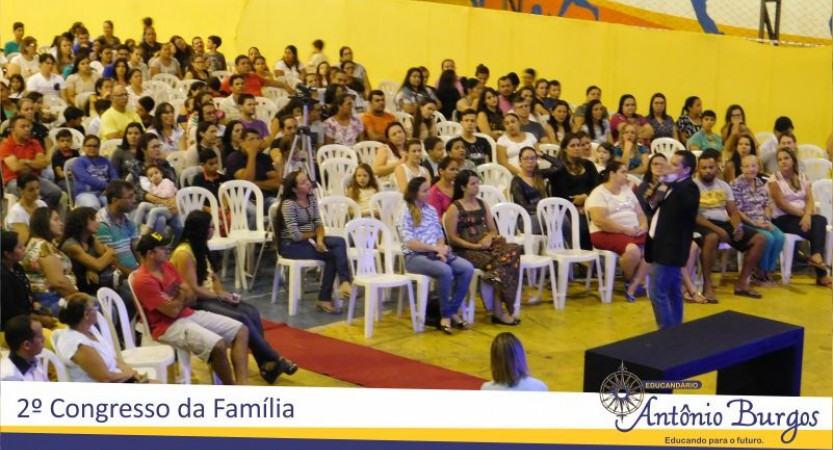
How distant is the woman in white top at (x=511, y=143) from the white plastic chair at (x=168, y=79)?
4.03 meters

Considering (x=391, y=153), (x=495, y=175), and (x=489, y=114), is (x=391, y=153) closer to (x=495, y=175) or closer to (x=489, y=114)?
(x=495, y=175)

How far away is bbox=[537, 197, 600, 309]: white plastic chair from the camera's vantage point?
26.4 feet

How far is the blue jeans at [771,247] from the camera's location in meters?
8.66

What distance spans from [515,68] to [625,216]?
193 inches

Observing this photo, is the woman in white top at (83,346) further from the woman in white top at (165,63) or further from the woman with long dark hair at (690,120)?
the woman in white top at (165,63)

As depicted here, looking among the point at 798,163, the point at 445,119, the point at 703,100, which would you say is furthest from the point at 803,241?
the point at 445,119

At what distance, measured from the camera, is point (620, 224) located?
27.0 ft

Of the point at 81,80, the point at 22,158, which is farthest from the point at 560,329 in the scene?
the point at 81,80

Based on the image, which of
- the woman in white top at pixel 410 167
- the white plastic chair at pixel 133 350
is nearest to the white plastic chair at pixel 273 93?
the woman in white top at pixel 410 167

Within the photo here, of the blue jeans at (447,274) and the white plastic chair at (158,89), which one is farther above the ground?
the white plastic chair at (158,89)

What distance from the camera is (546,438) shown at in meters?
5.59

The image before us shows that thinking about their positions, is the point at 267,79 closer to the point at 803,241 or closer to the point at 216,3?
the point at 216,3

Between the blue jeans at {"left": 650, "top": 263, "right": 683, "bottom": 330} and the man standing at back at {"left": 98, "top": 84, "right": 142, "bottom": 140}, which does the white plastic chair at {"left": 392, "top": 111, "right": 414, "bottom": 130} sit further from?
the blue jeans at {"left": 650, "top": 263, "right": 683, "bottom": 330}

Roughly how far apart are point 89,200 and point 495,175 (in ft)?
9.58
